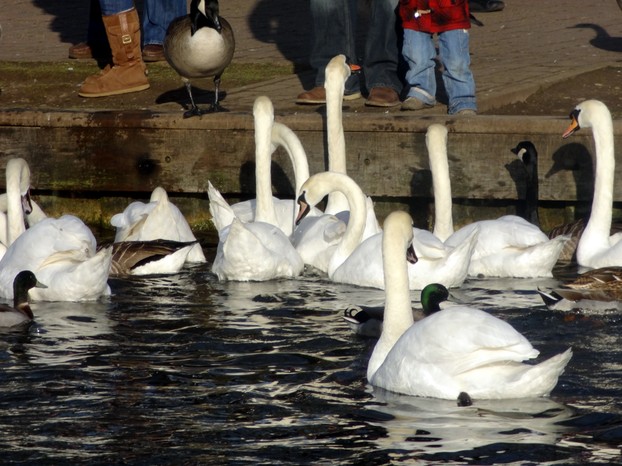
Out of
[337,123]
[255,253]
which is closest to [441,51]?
[337,123]

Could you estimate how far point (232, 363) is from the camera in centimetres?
768

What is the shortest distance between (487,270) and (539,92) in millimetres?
2523

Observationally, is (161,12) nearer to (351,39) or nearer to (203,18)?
(203,18)

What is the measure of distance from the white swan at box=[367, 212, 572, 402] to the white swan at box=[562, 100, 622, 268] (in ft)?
11.9

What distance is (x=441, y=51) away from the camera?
11484 mm

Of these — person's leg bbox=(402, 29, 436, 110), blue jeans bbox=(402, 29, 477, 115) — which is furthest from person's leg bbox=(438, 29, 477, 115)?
person's leg bbox=(402, 29, 436, 110)

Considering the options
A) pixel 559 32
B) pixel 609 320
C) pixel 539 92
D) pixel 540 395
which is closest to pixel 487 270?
pixel 609 320

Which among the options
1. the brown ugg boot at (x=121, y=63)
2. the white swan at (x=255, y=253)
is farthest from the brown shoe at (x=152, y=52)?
the white swan at (x=255, y=253)

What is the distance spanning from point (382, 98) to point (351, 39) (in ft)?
2.28

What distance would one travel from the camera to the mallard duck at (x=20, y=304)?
866 cm

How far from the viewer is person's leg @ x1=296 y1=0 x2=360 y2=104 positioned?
1195 centimetres

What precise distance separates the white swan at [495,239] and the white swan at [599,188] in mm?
437

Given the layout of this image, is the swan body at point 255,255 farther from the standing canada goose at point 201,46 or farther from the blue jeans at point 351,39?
the blue jeans at point 351,39

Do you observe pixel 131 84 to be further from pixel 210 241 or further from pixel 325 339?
pixel 325 339
